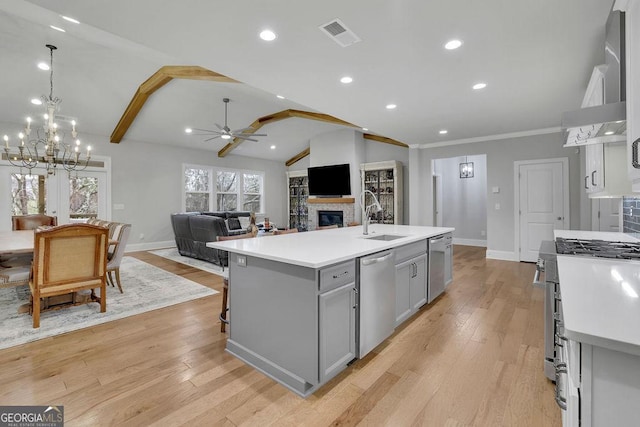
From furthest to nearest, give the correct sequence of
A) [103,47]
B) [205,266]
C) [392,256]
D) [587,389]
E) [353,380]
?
[205,266]
[103,47]
[392,256]
[353,380]
[587,389]

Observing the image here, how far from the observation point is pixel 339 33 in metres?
2.38

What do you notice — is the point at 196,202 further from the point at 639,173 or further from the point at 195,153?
the point at 639,173

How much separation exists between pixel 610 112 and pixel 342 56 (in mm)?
2032

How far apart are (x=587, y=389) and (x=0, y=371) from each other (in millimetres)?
3313

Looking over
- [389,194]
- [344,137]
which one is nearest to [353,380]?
[389,194]

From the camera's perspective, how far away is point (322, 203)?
863cm

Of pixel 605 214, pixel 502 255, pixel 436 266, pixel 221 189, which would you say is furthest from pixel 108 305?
pixel 502 255

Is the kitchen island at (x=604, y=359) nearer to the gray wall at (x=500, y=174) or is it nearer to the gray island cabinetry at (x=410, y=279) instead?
the gray island cabinetry at (x=410, y=279)

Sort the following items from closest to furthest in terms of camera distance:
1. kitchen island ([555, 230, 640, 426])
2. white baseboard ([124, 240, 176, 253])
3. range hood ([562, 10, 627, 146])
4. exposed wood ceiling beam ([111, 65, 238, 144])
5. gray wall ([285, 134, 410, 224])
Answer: kitchen island ([555, 230, 640, 426]), range hood ([562, 10, 627, 146]), exposed wood ceiling beam ([111, 65, 238, 144]), white baseboard ([124, 240, 176, 253]), gray wall ([285, 134, 410, 224])

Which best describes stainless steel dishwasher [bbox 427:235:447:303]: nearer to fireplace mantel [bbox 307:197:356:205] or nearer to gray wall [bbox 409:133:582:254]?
gray wall [bbox 409:133:582:254]

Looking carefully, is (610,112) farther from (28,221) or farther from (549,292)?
(28,221)

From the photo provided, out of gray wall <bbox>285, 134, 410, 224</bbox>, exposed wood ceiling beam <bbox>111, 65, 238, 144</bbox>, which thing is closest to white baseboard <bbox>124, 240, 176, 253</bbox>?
exposed wood ceiling beam <bbox>111, 65, 238, 144</bbox>

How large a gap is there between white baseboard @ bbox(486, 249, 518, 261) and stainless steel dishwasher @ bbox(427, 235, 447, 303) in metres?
3.15

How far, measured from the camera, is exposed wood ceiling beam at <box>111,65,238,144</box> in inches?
188
